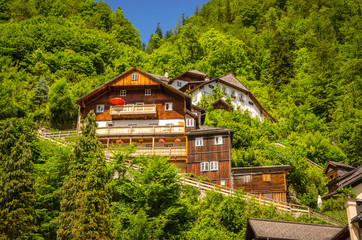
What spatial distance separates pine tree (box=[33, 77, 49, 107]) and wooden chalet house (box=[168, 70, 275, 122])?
19.9 meters

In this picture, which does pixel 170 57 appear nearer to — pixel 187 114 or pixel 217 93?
pixel 217 93

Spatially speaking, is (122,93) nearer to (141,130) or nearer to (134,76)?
(134,76)

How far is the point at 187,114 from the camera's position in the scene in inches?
1683

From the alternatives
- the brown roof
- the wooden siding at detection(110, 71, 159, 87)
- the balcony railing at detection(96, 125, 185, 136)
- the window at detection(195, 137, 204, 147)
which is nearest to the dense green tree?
the wooden siding at detection(110, 71, 159, 87)

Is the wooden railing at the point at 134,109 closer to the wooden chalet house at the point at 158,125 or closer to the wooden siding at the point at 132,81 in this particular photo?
the wooden chalet house at the point at 158,125

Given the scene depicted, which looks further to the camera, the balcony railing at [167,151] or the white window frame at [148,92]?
the white window frame at [148,92]

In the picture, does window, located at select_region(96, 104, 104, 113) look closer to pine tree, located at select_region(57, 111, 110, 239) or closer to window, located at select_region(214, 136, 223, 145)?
window, located at select_region(214, 136, 223, 145)

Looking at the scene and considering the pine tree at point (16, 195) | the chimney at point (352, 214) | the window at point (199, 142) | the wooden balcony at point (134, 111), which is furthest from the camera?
the wooden balcony at point (134, 111)

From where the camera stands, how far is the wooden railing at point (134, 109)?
42594 mm

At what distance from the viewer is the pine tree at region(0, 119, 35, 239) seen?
851 inches

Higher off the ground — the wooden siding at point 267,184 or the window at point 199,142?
the window at point 199,142

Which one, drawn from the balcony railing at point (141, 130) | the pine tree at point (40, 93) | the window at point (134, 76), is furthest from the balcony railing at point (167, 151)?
the pine tree at point (40, 93)

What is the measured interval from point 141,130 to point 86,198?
772 inches

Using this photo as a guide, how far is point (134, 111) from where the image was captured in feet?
140
